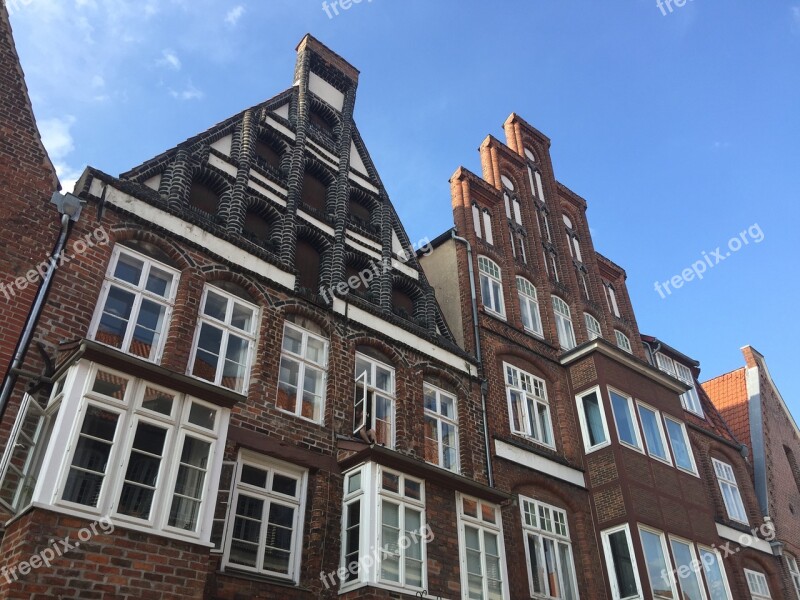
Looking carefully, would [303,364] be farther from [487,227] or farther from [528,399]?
[487,227]

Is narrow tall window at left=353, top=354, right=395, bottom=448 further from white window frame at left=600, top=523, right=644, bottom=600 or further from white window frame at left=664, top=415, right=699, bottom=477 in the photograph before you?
white window frame at left=664, top=415, right=699, bottom=477

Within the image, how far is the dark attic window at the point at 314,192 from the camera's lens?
16.8 metres

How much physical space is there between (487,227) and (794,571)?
13942mm

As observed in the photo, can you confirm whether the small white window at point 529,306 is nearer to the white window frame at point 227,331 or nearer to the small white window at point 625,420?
the small white window at point 625,420

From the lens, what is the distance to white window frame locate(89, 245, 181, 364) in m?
11.1

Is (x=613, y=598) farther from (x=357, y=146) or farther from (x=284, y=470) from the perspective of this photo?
(x=357, y=146)

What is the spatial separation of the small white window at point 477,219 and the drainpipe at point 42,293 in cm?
1164

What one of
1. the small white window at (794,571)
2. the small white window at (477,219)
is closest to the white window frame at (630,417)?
the small white window at (477,219)

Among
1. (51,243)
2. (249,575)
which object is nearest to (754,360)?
(249,575)

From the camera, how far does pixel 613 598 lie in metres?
15.0

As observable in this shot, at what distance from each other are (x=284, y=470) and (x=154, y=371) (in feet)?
10.9

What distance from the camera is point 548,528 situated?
51.1 ft

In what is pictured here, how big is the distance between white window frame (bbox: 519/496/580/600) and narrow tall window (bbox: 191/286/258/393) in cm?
A: 694

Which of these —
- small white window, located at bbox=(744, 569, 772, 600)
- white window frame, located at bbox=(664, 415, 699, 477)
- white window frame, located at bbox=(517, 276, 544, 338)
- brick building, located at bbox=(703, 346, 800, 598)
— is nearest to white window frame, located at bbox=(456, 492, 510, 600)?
white window frame, located at bbox=(664, 415, 699, 477)
